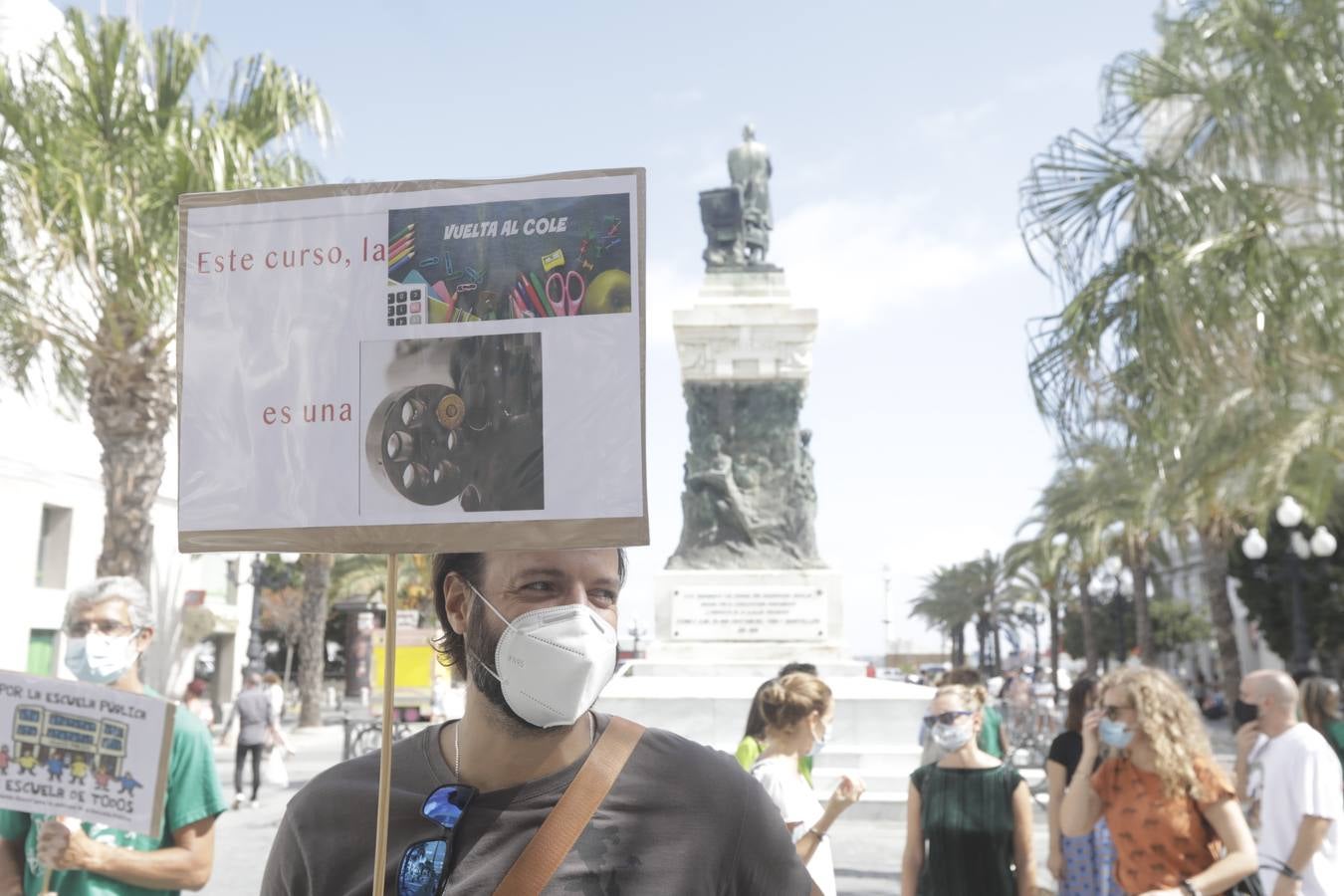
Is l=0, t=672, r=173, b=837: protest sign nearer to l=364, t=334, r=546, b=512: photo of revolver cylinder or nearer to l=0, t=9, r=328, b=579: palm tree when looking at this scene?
l=364, t=334, r=546, b=512: photo of revolver cylinder

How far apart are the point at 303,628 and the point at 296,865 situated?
28834 mm

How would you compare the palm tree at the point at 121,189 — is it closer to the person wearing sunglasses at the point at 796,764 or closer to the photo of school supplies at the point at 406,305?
the person wearing sunglasses at the point at 796,764

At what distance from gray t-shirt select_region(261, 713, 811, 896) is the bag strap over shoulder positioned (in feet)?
0.07

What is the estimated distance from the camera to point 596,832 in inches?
80.9

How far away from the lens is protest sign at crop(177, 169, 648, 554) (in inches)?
84.8

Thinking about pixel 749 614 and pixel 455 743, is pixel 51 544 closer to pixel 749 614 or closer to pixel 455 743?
pixel 749 614

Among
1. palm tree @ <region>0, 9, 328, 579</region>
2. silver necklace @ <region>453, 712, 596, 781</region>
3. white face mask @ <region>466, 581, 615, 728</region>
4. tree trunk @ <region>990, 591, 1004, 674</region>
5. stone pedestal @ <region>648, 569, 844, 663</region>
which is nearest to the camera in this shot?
white face mask @ <region>466, 581, 615, 728</region>

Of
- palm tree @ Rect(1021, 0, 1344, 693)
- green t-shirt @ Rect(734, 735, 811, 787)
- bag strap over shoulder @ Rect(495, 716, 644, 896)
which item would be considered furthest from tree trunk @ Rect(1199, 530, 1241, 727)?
bag strap over shoulder @ Rect(495, 716, 644, 896)

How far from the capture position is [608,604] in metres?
2.30

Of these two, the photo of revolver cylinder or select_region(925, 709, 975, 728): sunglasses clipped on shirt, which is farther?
select_region(925, 709, 975, 728): sunglasses clipped on shirt

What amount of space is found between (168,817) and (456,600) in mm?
1622

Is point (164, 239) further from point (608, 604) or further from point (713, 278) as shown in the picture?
point (608, 604)

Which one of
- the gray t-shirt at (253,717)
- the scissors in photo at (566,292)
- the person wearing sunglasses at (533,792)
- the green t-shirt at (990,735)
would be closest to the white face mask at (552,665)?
the person wearing sunglasses at (533,792)

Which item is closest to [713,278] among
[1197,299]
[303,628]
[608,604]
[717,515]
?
[717,515]
